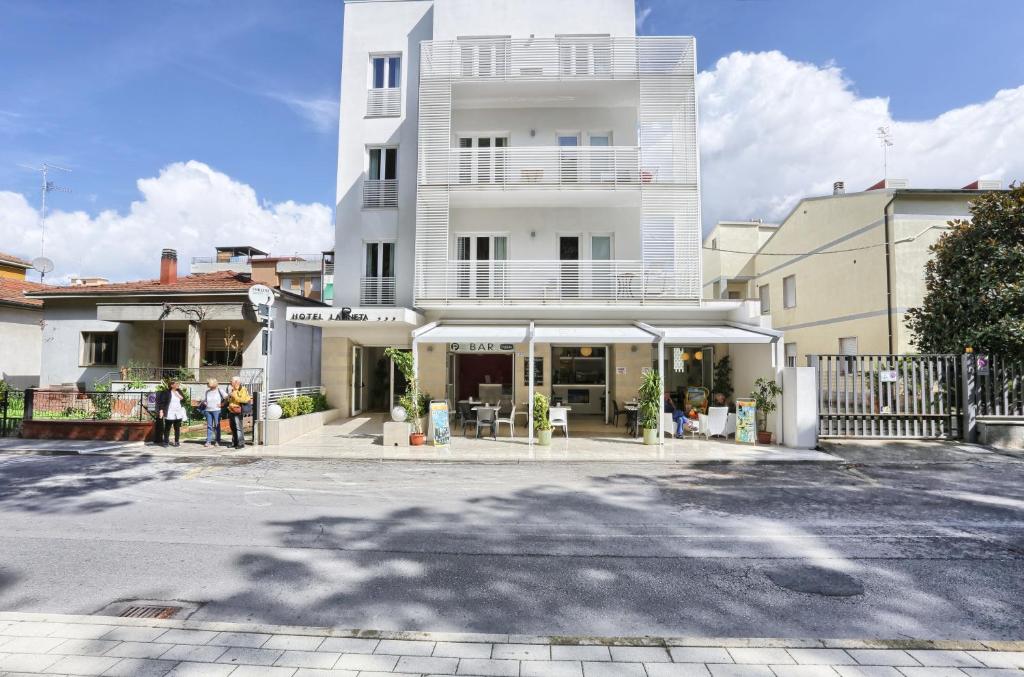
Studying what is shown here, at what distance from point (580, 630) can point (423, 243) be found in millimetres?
13187

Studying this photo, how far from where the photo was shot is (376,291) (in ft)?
58.1

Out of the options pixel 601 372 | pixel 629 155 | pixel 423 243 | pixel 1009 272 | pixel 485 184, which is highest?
pixel 629 155

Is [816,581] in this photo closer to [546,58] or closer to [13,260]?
[546,58]

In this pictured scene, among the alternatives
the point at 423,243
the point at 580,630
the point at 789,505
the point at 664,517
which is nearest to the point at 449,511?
the point at 664,517

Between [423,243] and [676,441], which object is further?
[423,243]

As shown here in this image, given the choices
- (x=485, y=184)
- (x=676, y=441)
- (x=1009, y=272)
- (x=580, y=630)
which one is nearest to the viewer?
(x=580, y=630)

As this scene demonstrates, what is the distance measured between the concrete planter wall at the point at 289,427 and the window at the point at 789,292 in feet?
71.4

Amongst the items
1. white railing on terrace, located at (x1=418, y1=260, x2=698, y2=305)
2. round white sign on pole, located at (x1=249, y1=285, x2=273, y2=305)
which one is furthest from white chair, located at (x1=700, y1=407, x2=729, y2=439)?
round white sign on pole, located at (x1=249, y1=285, x2=273, y2=305)

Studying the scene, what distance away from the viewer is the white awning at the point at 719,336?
43.5 ft

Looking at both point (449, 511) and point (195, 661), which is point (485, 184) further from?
point (195, 661)

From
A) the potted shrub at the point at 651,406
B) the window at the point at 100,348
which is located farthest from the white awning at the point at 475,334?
the window at the point at 100,348

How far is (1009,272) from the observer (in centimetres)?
1214

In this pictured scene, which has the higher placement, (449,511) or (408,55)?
(408,55)

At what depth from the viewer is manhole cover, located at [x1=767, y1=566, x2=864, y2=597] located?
4664 millimetres
